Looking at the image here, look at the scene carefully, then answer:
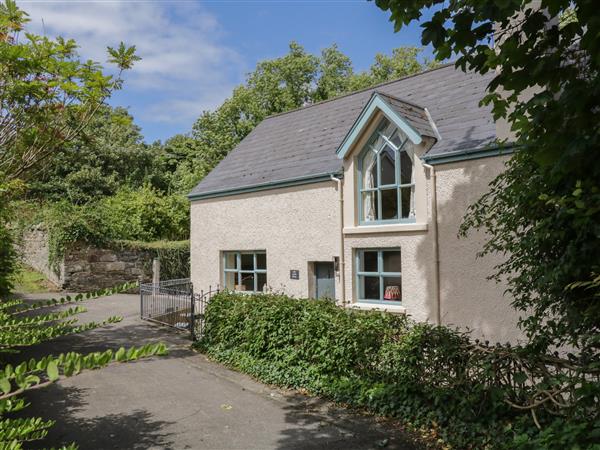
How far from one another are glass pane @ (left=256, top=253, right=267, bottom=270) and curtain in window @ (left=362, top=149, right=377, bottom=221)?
408 centimetres

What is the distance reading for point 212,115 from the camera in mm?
35781

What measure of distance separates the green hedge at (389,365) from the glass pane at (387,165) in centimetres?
383

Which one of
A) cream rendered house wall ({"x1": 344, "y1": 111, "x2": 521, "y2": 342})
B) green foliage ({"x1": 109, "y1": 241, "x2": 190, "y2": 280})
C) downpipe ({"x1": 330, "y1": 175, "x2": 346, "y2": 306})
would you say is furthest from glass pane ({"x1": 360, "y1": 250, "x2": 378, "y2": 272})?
green foliage ({"x1": 109, "y1": 241, "x2": 190, "y2": 280})

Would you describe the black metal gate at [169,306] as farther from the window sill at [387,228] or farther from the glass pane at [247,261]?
the window sill at [387,228]

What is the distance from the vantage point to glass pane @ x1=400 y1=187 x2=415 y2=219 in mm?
10828

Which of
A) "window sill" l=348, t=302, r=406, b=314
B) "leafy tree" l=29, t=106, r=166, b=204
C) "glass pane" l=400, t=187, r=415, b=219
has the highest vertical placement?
"leafy tree" l=29, t=106, r=166, b=204

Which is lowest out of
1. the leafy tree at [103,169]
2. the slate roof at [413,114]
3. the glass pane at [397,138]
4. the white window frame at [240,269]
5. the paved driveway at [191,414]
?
the paved driveway at [191,414]

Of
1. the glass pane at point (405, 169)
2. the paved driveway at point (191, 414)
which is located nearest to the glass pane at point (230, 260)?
the paved driveway at point (191, 414)

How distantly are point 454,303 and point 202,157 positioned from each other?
27.2m

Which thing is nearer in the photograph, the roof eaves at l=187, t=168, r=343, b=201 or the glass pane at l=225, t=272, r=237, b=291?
the roof eaves at l=187, t=168, r=343, b=201

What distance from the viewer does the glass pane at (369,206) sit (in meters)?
11.7

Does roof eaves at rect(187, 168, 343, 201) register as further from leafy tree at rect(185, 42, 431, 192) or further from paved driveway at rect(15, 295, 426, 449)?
leafy tree at rect(185, 42, 431, 192)

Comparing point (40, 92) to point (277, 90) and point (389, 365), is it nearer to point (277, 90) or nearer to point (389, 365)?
point (389, 365)

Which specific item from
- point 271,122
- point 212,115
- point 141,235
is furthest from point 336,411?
point 212,115
